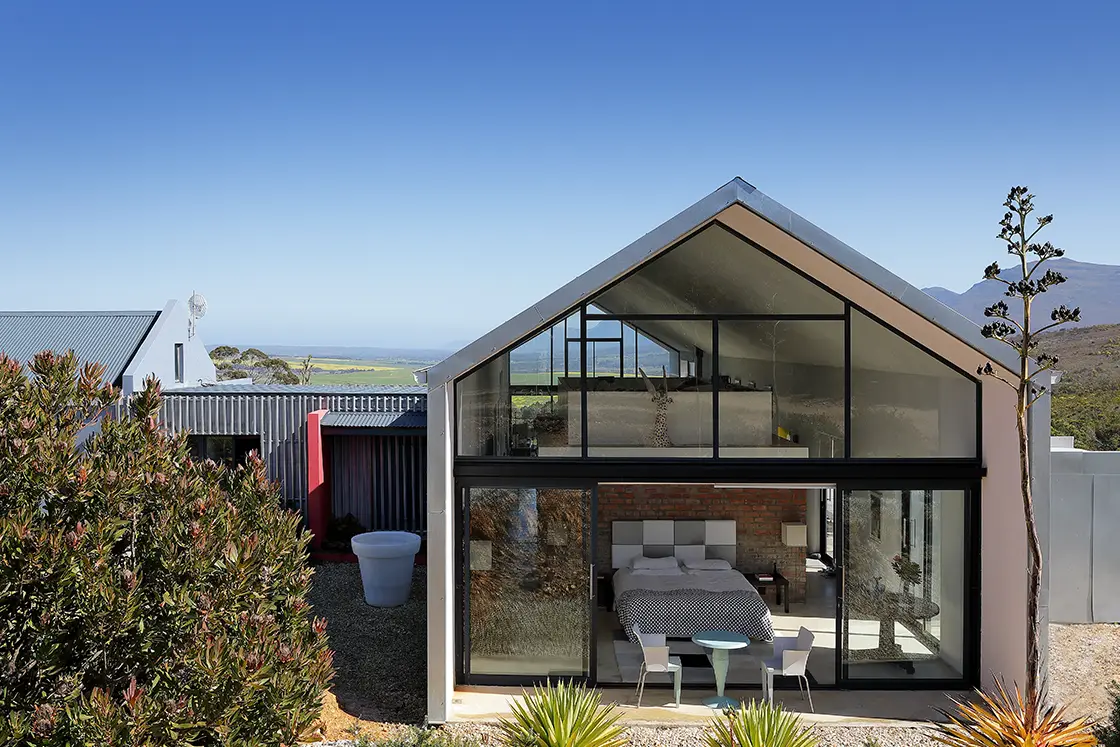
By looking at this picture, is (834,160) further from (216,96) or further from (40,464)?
(40,464)

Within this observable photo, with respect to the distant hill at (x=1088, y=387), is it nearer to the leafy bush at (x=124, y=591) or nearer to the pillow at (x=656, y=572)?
the pillow at (x=656, y=572)

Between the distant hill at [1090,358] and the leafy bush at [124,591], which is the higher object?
the distant hill at [1090,358]

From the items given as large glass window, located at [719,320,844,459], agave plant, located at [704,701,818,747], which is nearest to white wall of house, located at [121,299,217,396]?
large glass window, located at [719,320,844,459]

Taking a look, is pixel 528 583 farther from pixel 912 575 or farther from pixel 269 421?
pixel 269 421

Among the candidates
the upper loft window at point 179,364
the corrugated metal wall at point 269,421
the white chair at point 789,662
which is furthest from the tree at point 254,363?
the white chair at point 789,662

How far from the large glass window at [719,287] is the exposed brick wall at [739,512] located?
214 inches

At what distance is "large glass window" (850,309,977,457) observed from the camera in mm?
9352

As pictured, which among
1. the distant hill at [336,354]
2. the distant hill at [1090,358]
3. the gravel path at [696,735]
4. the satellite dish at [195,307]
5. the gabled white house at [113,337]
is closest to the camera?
the gravel path at [696,735]

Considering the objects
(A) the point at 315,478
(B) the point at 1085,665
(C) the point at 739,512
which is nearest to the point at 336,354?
(A) the point at 315,478

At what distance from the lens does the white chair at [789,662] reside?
920 centimetres

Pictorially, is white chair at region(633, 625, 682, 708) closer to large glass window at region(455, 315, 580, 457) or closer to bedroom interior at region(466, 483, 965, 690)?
bedroom interior at region(466, 483, 965, 690)

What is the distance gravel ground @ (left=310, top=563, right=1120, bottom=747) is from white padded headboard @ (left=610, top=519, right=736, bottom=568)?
3.37 metres

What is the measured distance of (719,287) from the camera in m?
9.34

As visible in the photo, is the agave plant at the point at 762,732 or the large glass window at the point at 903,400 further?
the large glass window at the point at 903,400
